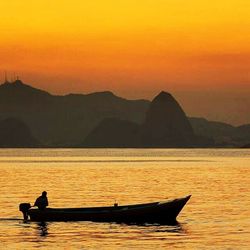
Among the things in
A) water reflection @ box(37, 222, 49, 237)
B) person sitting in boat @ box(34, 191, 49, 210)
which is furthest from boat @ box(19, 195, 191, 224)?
water reflection @ box(37, 222, 49, 237)

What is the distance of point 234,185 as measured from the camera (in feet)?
417

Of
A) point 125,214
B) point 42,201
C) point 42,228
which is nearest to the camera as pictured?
point 42,228

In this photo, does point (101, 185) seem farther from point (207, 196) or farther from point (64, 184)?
point (207, 196)

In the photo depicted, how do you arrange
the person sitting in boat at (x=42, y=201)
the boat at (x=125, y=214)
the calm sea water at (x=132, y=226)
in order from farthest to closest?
the person sitting in boat at (x=42, y=201), the boat at (x=125, y=214), the calm sea water at (x=132, y=226)

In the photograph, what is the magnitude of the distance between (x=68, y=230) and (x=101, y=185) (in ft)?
200

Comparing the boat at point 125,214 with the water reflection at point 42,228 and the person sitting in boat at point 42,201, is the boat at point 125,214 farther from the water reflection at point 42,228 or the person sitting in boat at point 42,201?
the water reflection at point 42,228

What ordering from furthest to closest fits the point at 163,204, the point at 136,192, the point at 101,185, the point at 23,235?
the point at 101,185 < the point at 136,192 < the point at 163,204 < the point at 23,235

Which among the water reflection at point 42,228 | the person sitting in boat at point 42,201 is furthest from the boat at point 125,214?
the water reflection at point 42,228

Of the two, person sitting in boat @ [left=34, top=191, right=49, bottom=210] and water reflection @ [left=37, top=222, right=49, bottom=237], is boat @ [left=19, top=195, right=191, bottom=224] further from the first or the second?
water reflection @ [left=37, top=222, right=49, bottom=237]

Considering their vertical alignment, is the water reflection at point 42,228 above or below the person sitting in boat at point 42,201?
below

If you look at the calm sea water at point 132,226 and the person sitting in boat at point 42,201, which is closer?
the calm sea water at point 132,226

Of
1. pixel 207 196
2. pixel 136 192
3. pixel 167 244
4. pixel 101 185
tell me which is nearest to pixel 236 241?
pixel 167 244

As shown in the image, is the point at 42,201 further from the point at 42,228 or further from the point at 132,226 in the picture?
the point at 132,226

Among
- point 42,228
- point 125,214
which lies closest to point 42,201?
point 42,228
